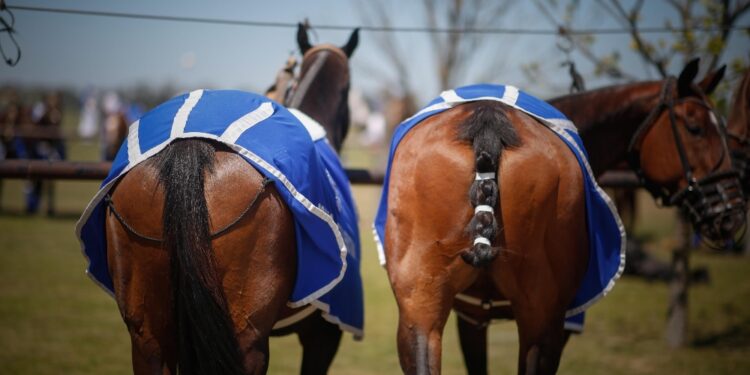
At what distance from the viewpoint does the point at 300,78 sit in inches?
159

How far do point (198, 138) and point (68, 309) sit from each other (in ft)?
17.4

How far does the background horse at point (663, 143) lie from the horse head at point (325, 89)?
146 cm

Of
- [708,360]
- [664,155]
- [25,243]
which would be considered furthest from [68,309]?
[708,360]

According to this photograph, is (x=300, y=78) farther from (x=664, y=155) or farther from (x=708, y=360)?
(x=708, y=360)

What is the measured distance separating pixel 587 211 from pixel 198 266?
1717mm

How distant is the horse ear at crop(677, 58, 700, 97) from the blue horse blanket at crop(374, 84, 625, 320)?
3.30ft

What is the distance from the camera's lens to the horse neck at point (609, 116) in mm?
3541

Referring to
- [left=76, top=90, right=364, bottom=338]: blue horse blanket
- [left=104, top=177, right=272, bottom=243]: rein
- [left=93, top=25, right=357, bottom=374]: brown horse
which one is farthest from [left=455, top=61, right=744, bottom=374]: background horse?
[left=104, top=177, right=272, bottom=243]: rein

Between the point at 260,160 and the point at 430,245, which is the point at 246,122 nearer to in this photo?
the point at 260,160

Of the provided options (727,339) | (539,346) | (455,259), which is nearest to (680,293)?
(727,339)

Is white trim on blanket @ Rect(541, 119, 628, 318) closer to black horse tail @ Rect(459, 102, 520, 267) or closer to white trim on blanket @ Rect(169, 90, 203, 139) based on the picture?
black horse tail @ Rect(459, 102, 520, 267)

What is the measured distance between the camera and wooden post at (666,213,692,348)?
5926mm

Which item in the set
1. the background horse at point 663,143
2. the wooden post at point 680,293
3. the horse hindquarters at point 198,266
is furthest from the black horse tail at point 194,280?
the wooden post at point 680,293

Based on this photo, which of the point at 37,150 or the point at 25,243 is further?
the point at 37,150
